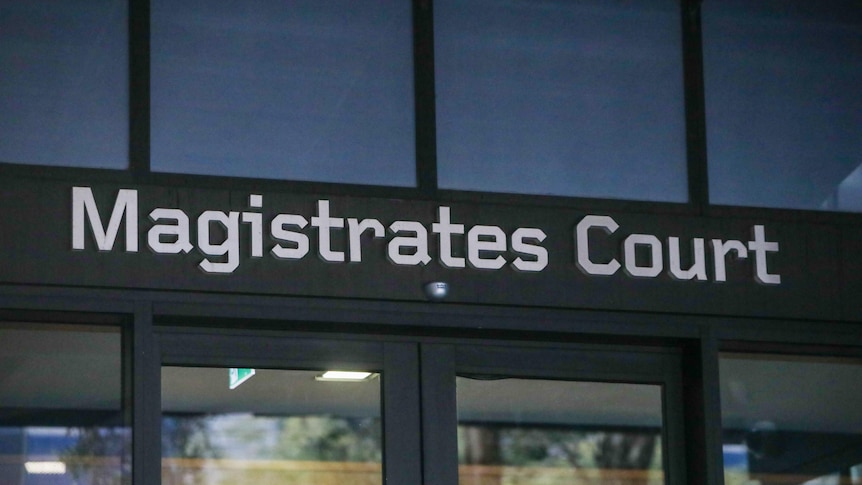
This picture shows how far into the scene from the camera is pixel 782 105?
6516mm

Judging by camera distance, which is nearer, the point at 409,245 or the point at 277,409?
the point at 277,409

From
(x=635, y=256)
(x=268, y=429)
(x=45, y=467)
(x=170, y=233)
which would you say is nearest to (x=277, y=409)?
(x=268, y=429)

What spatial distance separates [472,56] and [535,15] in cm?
34

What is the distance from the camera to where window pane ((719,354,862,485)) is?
6.19 meters

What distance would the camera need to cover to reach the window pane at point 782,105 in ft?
21.0

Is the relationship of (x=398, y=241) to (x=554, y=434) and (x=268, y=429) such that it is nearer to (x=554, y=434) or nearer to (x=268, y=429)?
(x=268, y=429)

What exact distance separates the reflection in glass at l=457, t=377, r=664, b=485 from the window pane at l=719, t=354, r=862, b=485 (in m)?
0.32

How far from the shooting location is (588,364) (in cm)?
612

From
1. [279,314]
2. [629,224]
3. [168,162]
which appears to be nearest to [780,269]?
[629,224]

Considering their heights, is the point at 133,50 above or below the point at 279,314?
above

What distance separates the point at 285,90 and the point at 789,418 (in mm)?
2310

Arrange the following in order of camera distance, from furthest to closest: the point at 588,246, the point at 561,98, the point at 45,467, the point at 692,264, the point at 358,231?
the point at 561,98, the point at 692,264, the point at 588,246, the point at 358,231, the point at 45,467

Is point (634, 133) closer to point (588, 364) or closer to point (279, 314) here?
point (588, 364)

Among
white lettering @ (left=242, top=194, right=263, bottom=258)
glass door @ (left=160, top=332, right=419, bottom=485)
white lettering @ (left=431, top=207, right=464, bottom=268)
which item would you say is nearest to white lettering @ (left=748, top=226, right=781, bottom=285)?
white lettering @ (left=431, top=207, right=464, bottom=268)
